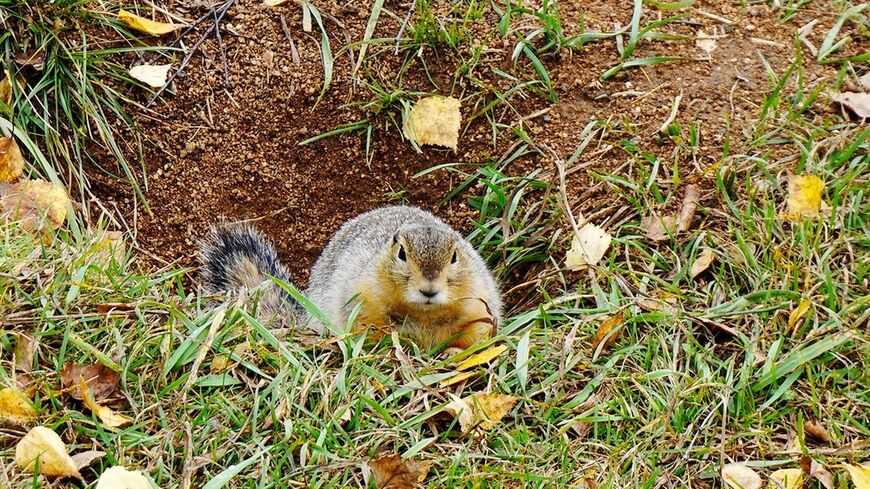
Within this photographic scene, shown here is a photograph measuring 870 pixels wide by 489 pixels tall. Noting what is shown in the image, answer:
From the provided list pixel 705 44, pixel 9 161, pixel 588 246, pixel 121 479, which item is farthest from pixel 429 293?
pixel 705 44

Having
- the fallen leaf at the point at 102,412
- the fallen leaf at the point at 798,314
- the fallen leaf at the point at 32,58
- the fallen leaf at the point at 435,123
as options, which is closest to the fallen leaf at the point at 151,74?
the fallen leaf at the point at 32,58

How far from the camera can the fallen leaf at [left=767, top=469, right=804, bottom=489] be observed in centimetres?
337

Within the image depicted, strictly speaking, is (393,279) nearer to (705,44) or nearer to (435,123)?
(435,123)

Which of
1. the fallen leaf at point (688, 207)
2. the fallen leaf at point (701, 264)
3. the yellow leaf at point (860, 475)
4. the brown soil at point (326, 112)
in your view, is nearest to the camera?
the yellow leaf at point (860, 475)

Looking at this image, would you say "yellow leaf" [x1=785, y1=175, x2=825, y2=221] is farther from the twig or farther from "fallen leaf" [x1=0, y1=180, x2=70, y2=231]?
"fallen leaf" [x1=0, y1=180, x2=70, y2=231]

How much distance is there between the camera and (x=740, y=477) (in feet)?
11.2

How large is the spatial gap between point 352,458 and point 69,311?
1.28 meters

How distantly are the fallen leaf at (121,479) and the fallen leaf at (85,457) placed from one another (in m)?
0.09

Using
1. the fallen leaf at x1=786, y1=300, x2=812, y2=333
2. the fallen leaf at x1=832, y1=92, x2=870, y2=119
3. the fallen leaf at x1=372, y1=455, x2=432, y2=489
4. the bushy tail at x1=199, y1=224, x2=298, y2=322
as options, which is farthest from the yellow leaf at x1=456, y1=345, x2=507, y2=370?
the fallen leaf at x1=832, y1=92, x2=870, y2=119

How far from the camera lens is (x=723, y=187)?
4461 millimetres

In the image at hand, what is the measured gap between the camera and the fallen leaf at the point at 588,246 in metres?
4.43

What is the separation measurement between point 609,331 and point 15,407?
224cm

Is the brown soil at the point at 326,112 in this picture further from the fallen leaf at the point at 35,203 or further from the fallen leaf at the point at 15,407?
the fallen leaf at the point at 15,407

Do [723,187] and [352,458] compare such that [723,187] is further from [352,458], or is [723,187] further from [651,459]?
[352,458]
